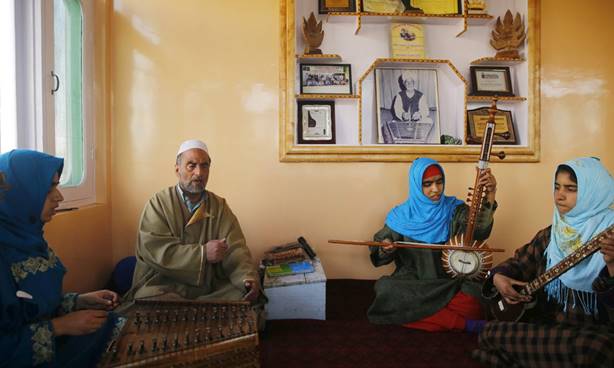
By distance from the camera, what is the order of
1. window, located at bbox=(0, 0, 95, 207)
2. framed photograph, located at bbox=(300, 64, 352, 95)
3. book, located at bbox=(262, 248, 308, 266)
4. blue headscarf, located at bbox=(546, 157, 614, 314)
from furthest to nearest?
1. framed photograph, located at bbox=(300, 64, 352, 95)
2. book, located at bbox=(262, 248, 308, 266)
3. window, located at bbox=(0, 0, 95, 207)
4. blue headscarf, located at bbox=(546, 157, 614, 314)

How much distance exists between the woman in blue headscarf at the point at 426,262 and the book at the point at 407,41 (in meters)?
1.18

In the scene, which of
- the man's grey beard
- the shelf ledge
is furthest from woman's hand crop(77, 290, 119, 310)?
the shelf ledge

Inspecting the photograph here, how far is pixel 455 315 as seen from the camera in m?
2.79

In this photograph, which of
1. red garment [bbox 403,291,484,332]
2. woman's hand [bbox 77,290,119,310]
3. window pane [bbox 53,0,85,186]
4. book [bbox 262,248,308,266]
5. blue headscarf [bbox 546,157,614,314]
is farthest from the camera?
book [bbox 262,248,308,266]

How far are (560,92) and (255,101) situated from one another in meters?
2.66

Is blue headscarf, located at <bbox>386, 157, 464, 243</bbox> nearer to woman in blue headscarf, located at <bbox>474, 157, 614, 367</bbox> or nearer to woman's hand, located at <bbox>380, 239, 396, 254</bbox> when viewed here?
woman's hand, located at <bbox>380, 239, 396, 254</bbox>

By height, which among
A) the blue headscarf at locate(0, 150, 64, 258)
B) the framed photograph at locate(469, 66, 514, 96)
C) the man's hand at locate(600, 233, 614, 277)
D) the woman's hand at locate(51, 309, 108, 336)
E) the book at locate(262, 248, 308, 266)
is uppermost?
the framed photograph at locate(469, 66, 514, 96)

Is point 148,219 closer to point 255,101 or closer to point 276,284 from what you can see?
point 276,284

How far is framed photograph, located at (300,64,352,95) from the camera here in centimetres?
371

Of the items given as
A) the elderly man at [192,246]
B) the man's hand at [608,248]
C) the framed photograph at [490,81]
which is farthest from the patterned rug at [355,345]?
the framed photograph at [490,81]

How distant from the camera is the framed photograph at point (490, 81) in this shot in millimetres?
3764

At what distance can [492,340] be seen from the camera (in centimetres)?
221

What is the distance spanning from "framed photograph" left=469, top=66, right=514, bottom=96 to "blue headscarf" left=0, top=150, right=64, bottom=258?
3.33 m

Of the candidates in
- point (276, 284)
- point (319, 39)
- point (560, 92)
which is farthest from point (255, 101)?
point (560, 92)
